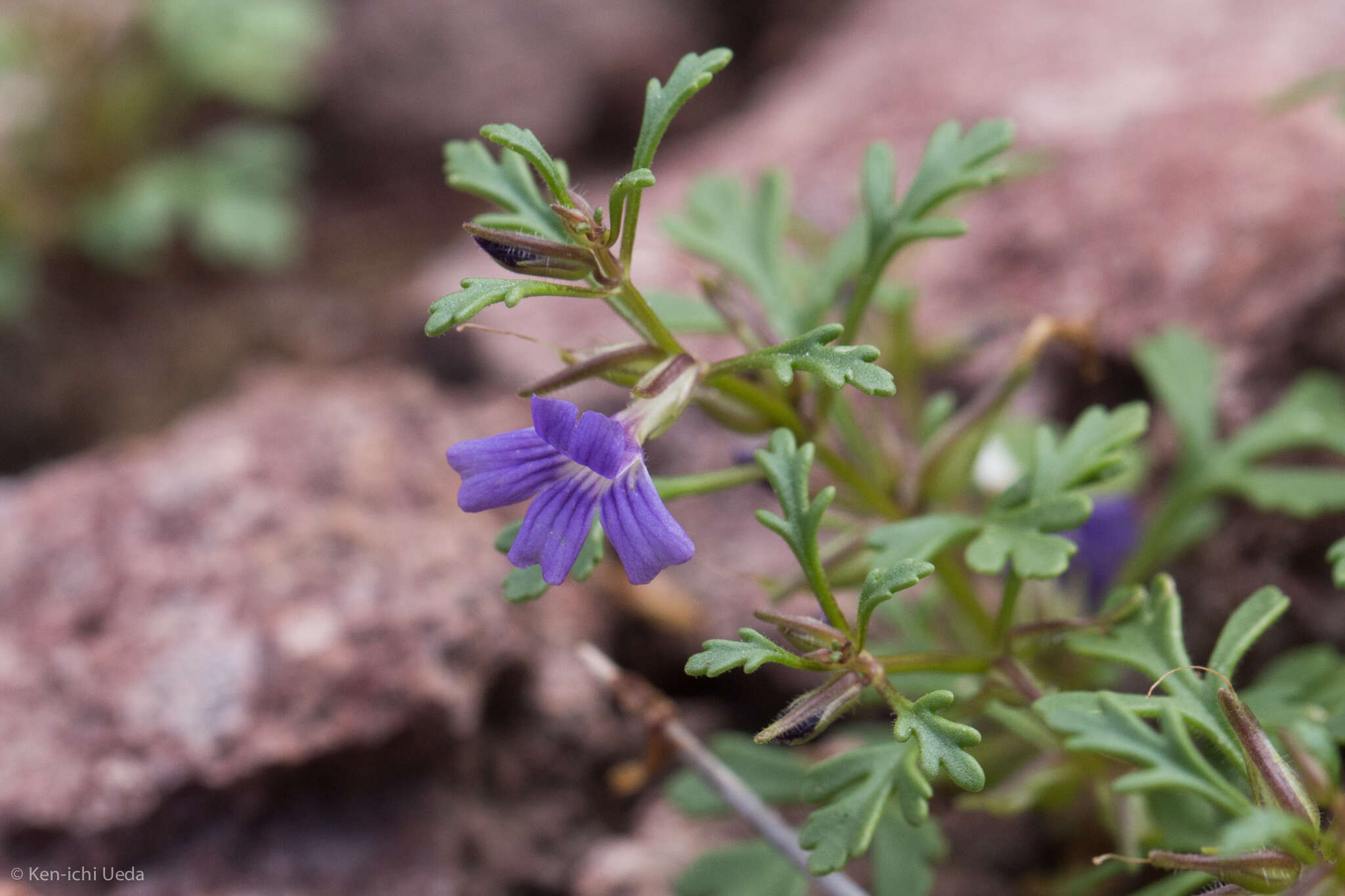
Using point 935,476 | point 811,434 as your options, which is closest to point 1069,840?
point 935,476

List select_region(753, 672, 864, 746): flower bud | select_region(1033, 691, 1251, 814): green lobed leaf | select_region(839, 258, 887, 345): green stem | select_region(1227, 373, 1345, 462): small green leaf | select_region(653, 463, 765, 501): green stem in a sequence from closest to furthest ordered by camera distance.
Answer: select_region(1033, 691, 1251, 814): green lobed leaf
select_region(753, 672, 864, 746): flower bud
select_region(653, 463, 765, 501): green stem
select_region(839, 258, 887, 345): green stem
select_region(1227, 373, 1345, 462): small green leaf

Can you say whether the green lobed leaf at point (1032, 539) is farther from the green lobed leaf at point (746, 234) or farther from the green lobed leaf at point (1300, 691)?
the green lobed leaf at point (746, 234)

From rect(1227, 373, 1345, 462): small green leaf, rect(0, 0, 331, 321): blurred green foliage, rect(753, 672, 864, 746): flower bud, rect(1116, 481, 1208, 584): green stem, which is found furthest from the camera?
rect(0, 0, 331, 321): blurred green foliage

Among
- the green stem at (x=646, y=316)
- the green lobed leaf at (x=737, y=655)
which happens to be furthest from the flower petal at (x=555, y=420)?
the green lobed leaf at (x=737, y=655)

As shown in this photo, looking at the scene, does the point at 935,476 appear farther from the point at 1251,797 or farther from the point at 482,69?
the point at 482,69

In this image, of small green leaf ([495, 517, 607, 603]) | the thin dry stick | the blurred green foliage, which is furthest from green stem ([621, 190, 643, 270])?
the blurred green foliage

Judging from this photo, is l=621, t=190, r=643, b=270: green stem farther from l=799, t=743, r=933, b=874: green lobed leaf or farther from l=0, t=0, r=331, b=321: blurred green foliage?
l=0, t=0, r=331, b=321: blurred green foliage
